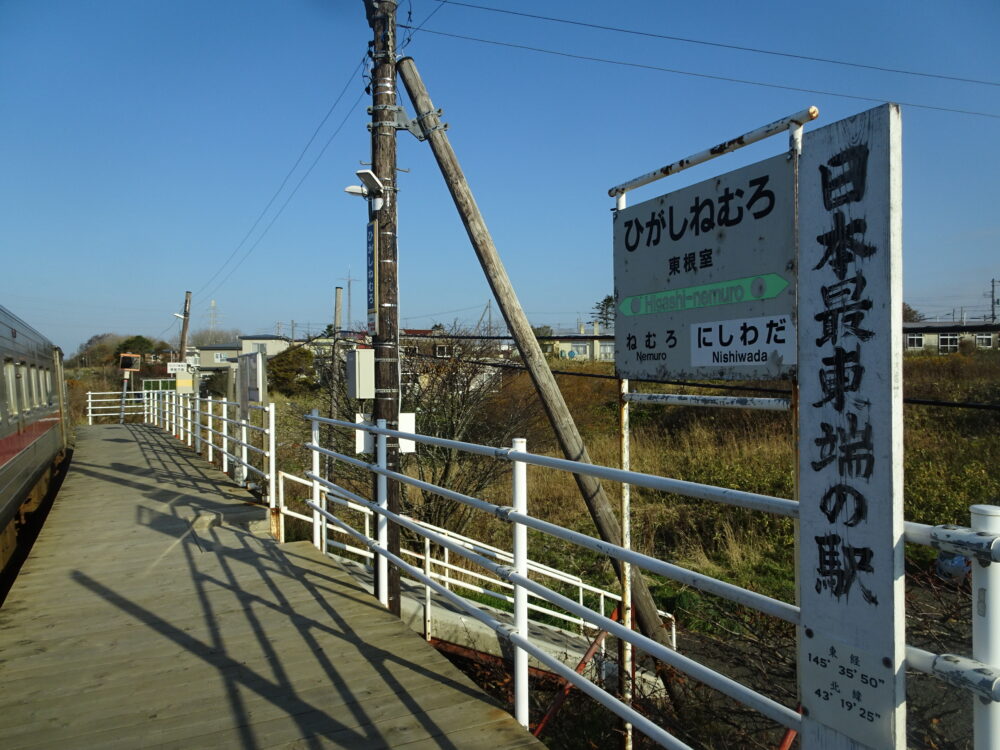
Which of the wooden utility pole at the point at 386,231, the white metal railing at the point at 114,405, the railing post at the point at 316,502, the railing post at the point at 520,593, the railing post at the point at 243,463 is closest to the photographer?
the railing post at the point at 520,593

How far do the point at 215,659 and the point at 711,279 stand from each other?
350cm

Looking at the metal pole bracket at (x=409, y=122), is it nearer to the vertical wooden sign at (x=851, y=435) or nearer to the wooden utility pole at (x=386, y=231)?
the wooden utility pole at (x=386, y=231)

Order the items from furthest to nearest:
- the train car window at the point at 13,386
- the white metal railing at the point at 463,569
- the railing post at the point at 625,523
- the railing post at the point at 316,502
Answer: the train car window at the point at 13,386, the railing post at the point at 316,502, the white metal railing at the point at 463,569, the railing post at the point at 625,523

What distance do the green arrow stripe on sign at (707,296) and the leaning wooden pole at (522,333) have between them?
2.47m

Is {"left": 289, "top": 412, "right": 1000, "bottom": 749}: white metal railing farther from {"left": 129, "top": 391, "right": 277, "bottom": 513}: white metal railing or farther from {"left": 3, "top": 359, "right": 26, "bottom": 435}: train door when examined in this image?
{"left": 3, "top": 359, "right": 26, "bottom": 435}: train door

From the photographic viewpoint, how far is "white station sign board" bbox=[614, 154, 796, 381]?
2.96 m

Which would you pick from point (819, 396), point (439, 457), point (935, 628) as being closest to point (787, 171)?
point (819, 396)

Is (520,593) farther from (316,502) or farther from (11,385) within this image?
(11,385)

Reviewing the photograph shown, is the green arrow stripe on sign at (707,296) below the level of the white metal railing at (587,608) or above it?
above

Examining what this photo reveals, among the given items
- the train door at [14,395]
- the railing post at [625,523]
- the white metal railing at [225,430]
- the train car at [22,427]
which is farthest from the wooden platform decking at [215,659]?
the train door at [14,395]

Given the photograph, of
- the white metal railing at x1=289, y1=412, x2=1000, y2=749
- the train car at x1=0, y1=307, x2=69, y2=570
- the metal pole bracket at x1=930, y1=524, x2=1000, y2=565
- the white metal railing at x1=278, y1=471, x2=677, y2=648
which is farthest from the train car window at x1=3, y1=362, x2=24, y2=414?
the metal pole bracket at x1=930, y1=524, x2=1000, y2=565

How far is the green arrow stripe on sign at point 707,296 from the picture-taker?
3008mm

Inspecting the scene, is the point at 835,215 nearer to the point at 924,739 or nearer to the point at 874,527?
the point at 874,527

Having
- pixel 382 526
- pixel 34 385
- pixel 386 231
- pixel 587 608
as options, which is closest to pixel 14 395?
pixel 34 385
